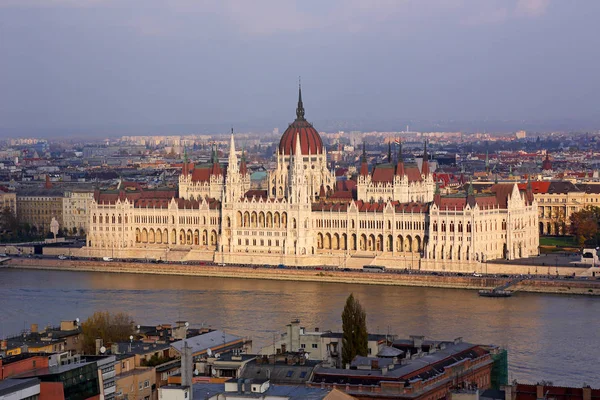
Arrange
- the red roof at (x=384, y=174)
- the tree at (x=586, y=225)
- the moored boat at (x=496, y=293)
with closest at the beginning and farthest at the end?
the moored boat at (x=496, y=293) < the tree at (x=586, y=225) < the red roof at (x=384, y=174)

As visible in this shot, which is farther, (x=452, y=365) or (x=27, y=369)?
(x=452, y=365)

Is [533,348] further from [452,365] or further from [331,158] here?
[331,158]

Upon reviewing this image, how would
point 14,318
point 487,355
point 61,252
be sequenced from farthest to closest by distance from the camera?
point 61,252 → point 14,318 → point 487,355

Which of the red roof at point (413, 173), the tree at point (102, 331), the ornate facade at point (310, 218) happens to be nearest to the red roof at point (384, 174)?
the ornate facade at point (310, 218)

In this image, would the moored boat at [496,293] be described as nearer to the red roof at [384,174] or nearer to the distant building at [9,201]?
the red roof at [384,174]

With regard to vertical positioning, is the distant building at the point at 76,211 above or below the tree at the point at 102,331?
above

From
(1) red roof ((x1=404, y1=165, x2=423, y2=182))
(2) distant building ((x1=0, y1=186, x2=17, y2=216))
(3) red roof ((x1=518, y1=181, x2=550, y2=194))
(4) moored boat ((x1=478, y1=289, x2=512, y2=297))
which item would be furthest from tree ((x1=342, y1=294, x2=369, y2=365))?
(2) distant building ((x1=0, y1=186, x2=17, y2=216))

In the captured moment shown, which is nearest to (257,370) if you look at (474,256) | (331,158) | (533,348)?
(533,348)
